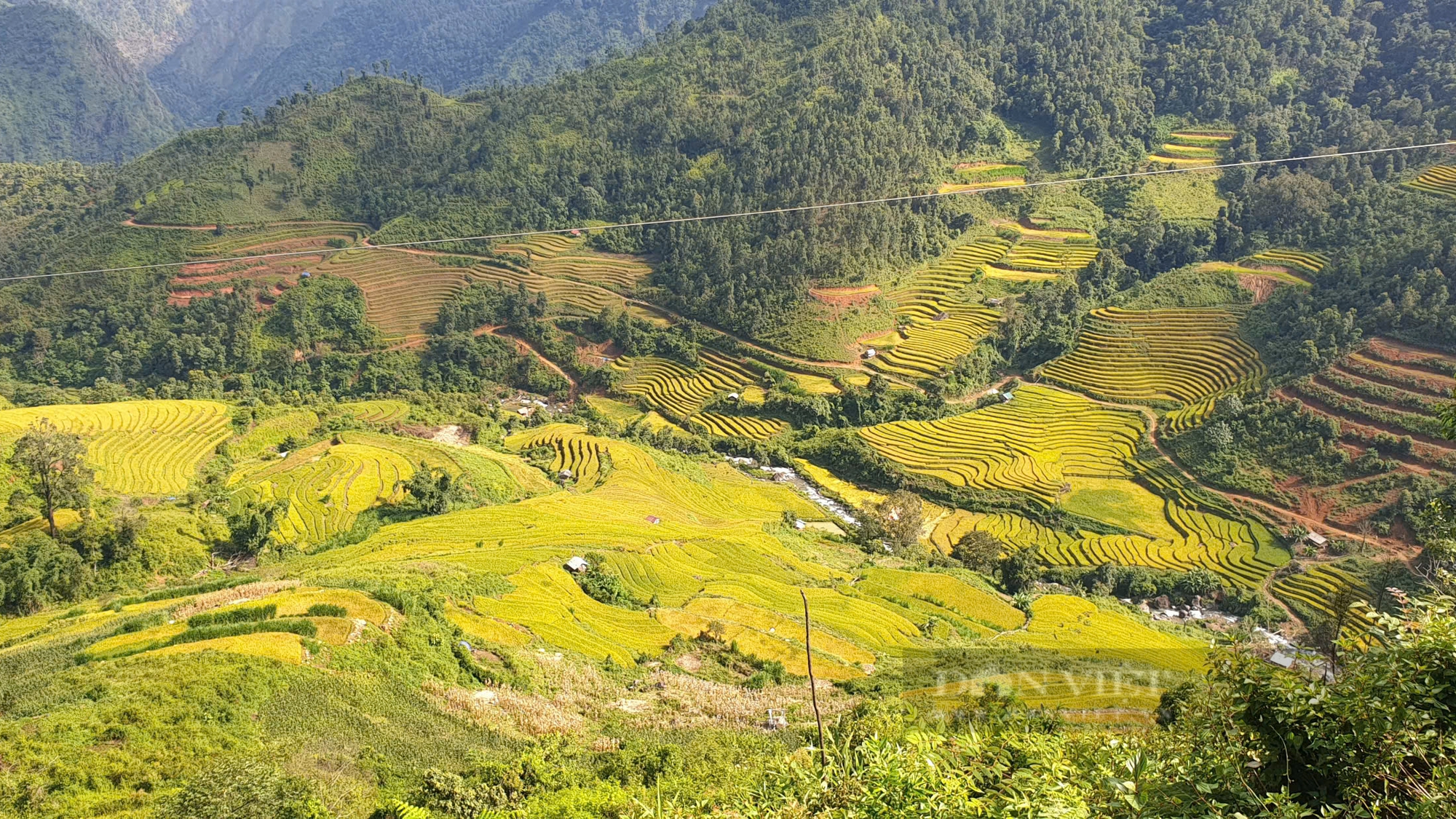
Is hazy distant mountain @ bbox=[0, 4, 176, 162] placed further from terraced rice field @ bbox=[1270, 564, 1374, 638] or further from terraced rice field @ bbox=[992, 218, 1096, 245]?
terraced rice field @ bbox=[1270, 564, 1374, 638]

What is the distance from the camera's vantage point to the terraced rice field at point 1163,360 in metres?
42.4

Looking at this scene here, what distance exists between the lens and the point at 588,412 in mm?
49281

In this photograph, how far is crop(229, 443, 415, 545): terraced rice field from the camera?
28.5 metres

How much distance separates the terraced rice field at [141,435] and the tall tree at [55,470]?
6.27 m

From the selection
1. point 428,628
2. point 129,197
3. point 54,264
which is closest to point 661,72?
point 129,197

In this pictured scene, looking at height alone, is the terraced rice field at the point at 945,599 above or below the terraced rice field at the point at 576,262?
below

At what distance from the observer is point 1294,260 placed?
4878 centimetres

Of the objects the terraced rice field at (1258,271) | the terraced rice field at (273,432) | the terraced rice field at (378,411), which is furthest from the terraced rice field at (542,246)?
the terraced rice field at (1258,271)

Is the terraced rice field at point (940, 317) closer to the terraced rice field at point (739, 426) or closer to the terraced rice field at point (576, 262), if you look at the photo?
the terraced rice field at point (739, 426)

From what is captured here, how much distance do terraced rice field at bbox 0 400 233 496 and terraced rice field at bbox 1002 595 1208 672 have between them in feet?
107

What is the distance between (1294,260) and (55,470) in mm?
62624

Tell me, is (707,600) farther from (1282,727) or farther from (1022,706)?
(1282,727)

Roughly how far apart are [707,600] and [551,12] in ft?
685

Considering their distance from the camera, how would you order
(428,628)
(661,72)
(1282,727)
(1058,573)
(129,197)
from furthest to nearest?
(661,72) → (129,197) → (1058,573) → (428,628) → (1282,727)
